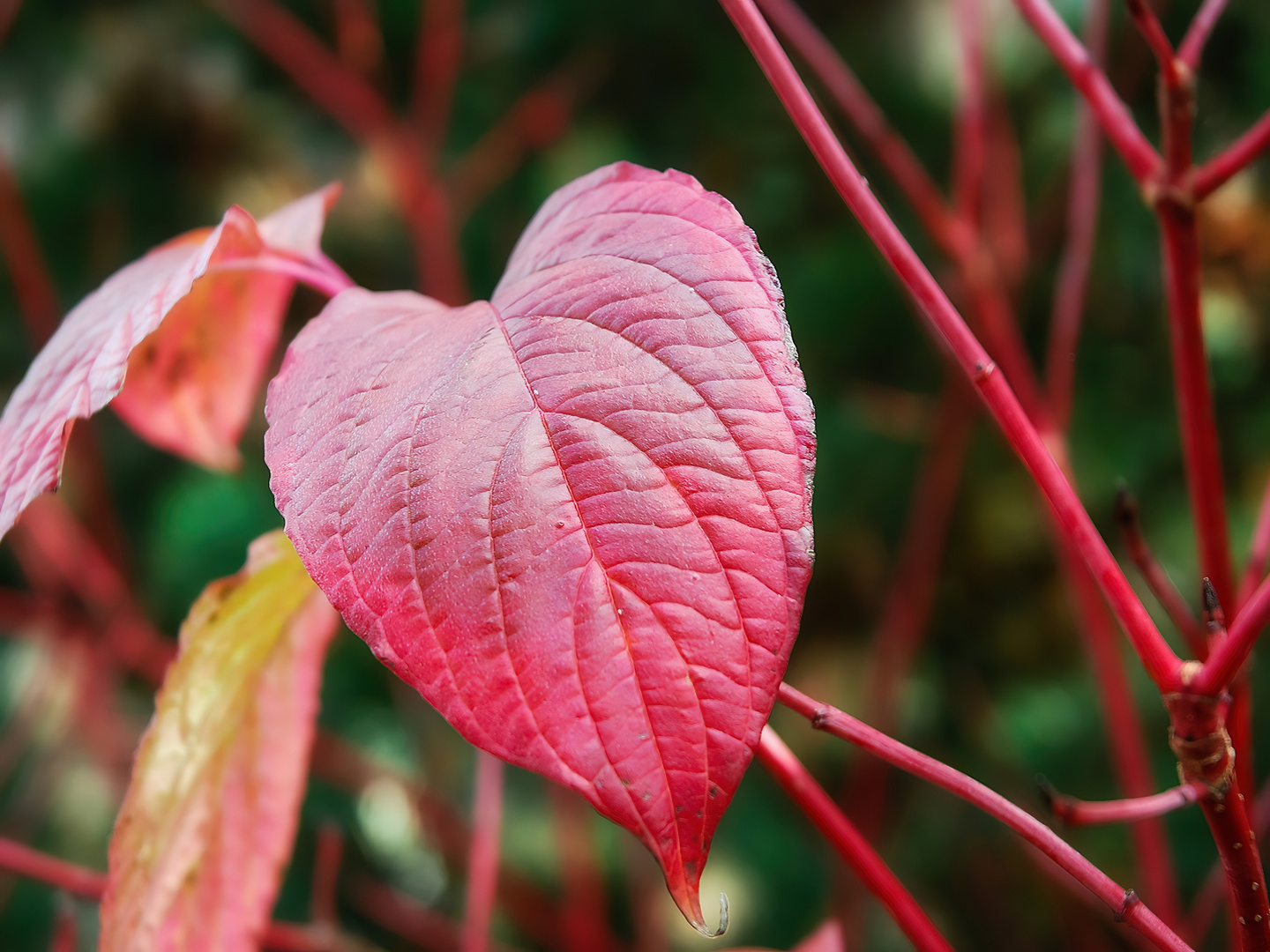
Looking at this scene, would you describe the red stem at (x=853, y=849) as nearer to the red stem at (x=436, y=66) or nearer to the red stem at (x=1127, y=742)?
the red stem at (x=1127, y=742)

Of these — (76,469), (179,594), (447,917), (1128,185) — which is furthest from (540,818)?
(1128,185)

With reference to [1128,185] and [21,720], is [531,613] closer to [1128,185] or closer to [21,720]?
[1128,185]

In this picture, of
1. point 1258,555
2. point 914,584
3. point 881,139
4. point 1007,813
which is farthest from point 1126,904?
point 914,584

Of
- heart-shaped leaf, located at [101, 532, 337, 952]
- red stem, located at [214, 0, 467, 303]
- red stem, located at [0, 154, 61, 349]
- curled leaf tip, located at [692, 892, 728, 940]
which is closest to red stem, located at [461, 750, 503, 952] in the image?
heart-shaped leaf, located at [101, 532, 337, 952]

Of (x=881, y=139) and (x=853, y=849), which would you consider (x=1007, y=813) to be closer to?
(x=853, y=849)

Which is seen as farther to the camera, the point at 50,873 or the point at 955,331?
the point at 50,873

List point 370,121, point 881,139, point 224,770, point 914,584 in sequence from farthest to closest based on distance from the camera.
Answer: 1. point 370,121
2. point 914,584
3. point 881,139
4. point 224,770

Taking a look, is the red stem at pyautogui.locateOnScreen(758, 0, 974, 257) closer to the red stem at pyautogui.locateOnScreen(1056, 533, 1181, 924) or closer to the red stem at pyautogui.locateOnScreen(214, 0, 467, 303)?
the red stem at pyautogui.locateOnScreen(1056, 533, 1181, 924)
